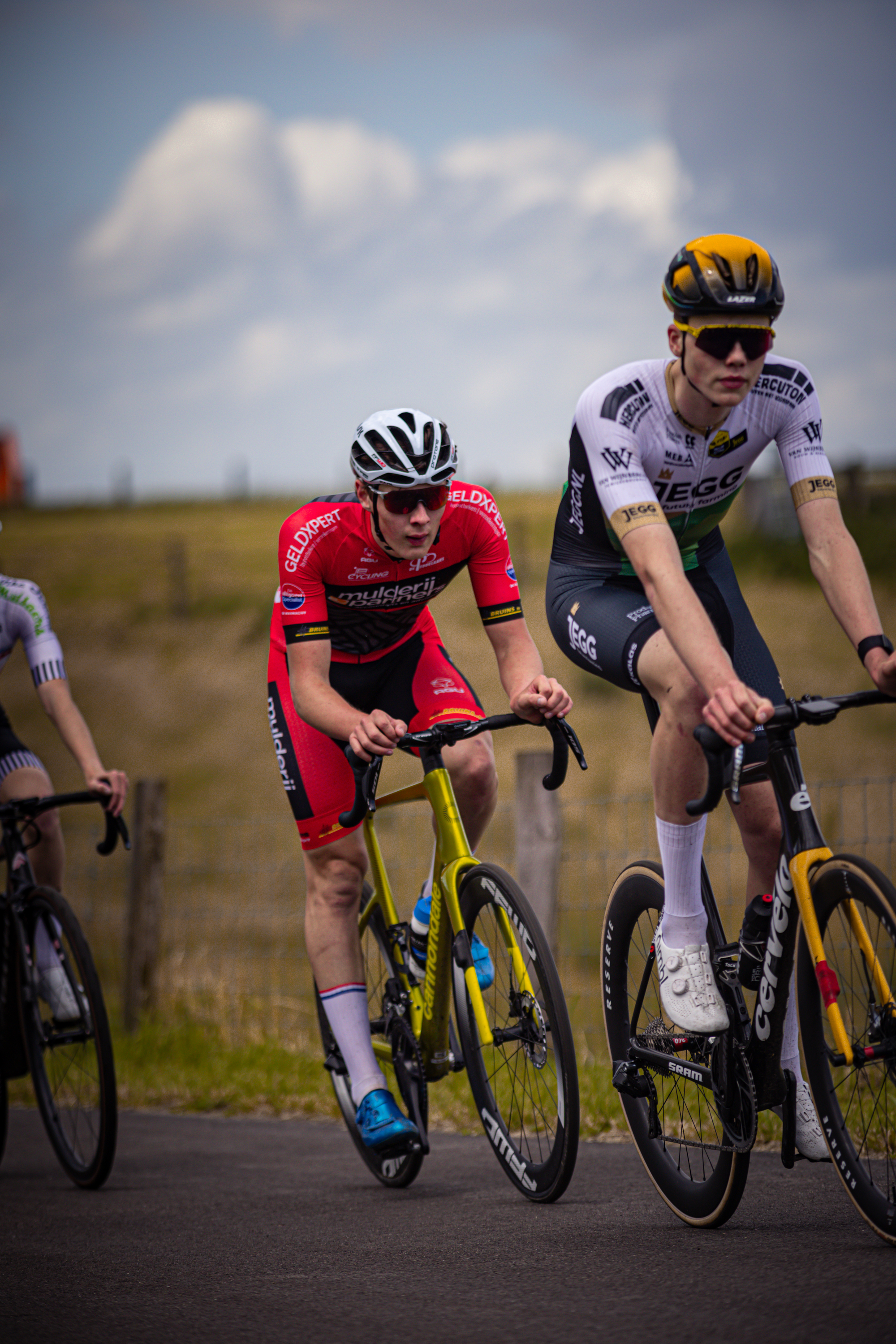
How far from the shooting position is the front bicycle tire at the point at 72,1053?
16.0 ft

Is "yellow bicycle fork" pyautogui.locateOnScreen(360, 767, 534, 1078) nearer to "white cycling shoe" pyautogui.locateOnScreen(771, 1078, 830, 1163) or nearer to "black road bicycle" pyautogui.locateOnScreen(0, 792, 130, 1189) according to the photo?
"white cycling shoe" pyautogui.locateOnScreen(771, 1078, 830, 1163)

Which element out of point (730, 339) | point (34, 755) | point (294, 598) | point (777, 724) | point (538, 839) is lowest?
point (538, 839)


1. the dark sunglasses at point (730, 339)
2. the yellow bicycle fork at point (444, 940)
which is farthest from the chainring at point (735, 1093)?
the dark sunglasses at point (730, 339)

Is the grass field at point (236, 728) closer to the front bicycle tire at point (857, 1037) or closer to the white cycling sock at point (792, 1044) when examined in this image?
the white cycling sock at point (792, 1044)

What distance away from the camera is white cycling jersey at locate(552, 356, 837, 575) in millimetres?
3592

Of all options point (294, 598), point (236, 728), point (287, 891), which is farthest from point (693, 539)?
point (236, 728)

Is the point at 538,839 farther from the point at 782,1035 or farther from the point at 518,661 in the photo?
the point at 782,1035

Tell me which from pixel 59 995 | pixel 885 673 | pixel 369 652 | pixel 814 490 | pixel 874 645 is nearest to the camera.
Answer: pixel 885 673

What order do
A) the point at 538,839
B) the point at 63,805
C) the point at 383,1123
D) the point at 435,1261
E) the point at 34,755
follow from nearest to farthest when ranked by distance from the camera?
the point at 435,1261 → the point at 383,1123 → the point at 63,805 → the point at 34,755 → the point at 538,839

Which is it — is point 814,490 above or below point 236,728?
above

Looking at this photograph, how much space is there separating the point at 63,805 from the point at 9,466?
48621mm

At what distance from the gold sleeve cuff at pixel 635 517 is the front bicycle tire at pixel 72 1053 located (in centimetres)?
251

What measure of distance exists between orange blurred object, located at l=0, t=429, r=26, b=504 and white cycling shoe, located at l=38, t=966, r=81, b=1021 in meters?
46.7

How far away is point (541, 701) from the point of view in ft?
13.0
